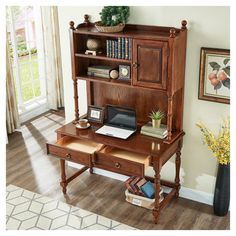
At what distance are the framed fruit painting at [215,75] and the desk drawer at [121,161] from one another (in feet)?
2.34

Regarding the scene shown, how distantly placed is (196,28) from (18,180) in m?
2.20

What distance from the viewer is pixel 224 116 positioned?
10.9 ft

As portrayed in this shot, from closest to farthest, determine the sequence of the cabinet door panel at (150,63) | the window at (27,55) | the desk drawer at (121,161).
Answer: the cabinet door panel at (150,63)
the desk drawer at (121,161)
the window at (27,55)

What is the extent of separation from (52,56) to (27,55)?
0.32m

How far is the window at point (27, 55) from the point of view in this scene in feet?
16.7

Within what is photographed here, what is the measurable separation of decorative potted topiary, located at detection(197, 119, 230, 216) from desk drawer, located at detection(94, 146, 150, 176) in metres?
0.55

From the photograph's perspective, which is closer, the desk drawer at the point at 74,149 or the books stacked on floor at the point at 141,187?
the desk drawer at the point at 74,149

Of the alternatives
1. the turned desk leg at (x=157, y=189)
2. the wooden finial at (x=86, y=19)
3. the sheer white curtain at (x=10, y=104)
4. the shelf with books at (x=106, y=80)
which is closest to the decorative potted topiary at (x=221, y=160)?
the turned desk leg at (x=157, y=189)

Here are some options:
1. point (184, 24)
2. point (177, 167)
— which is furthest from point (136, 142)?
point (184, 24)

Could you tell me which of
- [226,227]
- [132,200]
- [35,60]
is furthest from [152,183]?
[35,60]

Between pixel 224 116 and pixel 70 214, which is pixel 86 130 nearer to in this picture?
pixel 70 214

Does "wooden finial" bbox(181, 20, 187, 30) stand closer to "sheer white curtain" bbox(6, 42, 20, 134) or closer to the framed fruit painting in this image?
the framed fruit painting

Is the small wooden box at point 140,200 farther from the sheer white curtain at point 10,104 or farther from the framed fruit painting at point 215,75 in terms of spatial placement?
the sheer white curtain at point 10,104

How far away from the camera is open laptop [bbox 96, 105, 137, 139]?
345cm
